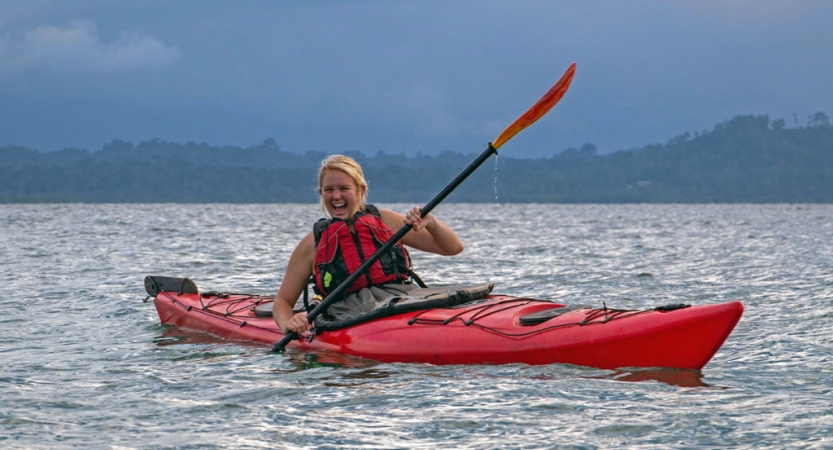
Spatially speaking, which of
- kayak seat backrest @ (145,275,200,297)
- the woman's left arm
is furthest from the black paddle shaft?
kayak seat backrest @ (145,275,200,297)

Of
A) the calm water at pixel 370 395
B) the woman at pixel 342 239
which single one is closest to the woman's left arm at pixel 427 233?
the woman at pixel 342 239

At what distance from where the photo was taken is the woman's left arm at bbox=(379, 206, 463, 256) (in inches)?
269

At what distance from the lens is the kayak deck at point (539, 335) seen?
242 inches

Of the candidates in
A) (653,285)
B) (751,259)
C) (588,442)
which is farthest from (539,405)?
(751,259)

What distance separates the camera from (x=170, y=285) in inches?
395

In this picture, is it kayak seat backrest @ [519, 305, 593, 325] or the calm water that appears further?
kayak seat backrest @ [519, 305, 593, 325]

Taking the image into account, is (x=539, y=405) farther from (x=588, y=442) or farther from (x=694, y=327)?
(x=694, y=327)

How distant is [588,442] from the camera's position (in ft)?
16.0

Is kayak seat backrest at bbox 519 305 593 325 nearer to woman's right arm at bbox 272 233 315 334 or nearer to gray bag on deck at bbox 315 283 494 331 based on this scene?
gray bag on deck at bbox 315 283 494 331

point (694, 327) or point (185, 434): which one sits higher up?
point (694, 327)

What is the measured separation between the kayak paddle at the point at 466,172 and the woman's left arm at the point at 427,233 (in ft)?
0.22

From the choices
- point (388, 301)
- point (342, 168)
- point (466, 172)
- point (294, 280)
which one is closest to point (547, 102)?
point (466, 172)

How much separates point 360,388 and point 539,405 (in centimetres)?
130

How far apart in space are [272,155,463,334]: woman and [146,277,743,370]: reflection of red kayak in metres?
0.37
